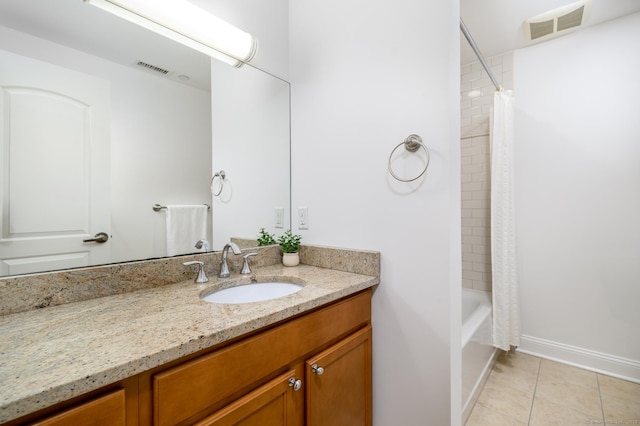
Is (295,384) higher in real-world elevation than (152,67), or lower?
lower

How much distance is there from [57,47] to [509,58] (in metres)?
3.00

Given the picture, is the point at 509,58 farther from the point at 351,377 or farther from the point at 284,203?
the point at 351,377

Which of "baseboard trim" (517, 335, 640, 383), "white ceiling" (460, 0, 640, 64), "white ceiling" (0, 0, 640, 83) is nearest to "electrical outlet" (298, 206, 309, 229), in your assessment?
"white ceiling" (0, 0, 640, 83)

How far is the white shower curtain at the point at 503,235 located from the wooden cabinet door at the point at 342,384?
1.33m

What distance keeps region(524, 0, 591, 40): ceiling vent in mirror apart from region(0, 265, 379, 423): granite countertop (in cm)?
234

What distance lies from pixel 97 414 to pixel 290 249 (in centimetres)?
103

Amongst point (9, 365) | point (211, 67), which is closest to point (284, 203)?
point (211, 67)

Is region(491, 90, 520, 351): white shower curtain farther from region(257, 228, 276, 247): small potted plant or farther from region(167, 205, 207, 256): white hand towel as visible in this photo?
region(167, 205, 207, 256): white hand towel

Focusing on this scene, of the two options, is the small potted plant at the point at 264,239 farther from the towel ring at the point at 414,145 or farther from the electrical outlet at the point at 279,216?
the towel ring at the point at 414,145

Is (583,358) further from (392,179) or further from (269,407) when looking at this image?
(269,407)

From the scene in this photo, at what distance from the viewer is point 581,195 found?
6.78 feet

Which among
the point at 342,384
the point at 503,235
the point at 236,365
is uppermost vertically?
the point at 503,235

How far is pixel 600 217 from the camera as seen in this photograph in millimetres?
1995

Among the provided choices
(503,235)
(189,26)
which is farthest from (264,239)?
(503,235)
